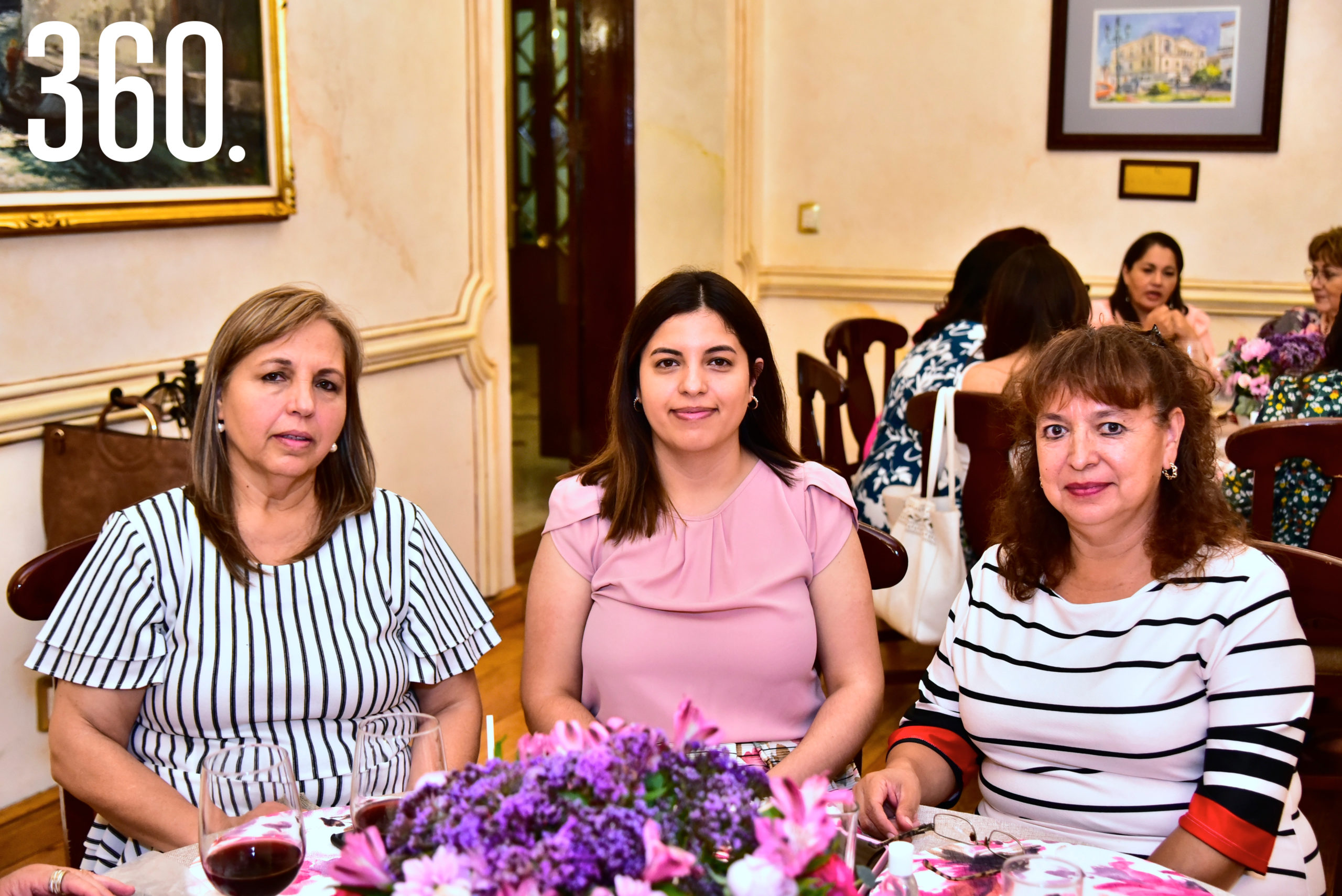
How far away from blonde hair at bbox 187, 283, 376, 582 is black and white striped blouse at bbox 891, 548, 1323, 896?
0.94 m

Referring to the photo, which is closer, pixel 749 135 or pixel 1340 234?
pixel 1340 234

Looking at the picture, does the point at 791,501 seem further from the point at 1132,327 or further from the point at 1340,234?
the point at 1340,234

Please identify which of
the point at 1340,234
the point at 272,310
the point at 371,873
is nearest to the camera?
the point at 371,873

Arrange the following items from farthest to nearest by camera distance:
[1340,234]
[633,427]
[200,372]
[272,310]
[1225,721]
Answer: [1340,234] < [200,372] < [633,427] < [272,310] < [1225,721]

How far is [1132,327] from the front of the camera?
1779mm

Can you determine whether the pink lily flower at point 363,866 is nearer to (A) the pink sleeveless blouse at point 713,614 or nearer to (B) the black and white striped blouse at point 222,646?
(B) the black and white striped blouse at point 222,646

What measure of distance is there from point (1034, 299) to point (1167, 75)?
247cm

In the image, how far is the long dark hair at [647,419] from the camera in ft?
6.61

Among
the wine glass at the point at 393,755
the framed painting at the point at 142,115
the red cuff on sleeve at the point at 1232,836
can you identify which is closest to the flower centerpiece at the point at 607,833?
the wine glass at the point at 393,755

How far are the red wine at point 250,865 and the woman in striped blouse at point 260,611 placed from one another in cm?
58

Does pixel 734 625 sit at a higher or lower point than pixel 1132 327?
lower

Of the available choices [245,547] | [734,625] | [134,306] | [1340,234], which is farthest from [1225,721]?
[1340,234]

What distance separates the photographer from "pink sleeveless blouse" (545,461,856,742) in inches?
76.9

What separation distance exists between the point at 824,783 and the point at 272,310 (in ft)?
4.24
